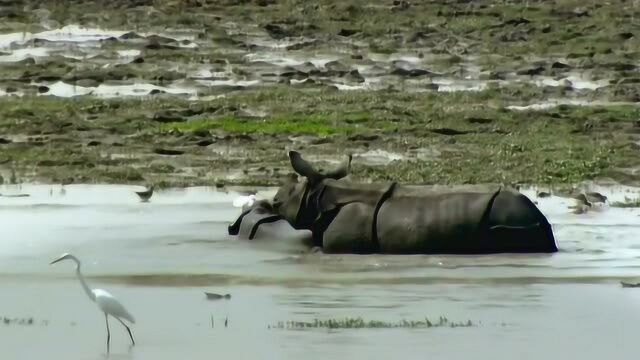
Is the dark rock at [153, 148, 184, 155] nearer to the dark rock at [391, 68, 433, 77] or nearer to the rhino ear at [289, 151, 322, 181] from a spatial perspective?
the dark rock at [391, 68, 433, 77]

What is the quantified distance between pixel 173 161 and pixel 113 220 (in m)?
5.21

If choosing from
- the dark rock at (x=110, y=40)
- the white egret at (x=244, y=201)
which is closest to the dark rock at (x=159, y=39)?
the dark rock at (x=110, y=40)

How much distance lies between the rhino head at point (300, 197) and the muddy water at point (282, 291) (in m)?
0.28

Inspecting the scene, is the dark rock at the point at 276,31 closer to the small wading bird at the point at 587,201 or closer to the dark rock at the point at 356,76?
the dark rock at the point at 356,76

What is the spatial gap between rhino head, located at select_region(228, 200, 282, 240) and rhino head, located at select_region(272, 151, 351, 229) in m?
0.16

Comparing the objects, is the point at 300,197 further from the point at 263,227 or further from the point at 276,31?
the point at 276,31

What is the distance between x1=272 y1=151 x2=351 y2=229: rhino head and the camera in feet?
54.3

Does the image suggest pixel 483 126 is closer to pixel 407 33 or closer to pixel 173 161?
pixel 173 161

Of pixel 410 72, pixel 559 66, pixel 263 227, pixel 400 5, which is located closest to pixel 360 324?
pixel 263 227

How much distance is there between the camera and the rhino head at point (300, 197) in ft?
54.3

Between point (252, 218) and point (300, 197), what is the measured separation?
0.73 m

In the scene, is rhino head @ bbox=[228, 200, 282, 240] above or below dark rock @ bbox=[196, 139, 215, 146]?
above

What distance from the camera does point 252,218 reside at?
17156 millimetres

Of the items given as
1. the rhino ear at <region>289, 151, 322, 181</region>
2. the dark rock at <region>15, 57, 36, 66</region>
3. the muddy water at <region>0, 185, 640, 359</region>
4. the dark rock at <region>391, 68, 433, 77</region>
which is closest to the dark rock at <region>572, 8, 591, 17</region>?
the dark rock at <region>391, 68, 433, 77</region>
